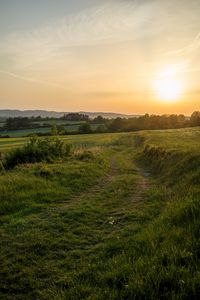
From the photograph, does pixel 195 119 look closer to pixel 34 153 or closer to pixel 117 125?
pixel 117 125

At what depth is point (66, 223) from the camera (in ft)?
35.5

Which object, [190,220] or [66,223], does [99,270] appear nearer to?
[190,220]

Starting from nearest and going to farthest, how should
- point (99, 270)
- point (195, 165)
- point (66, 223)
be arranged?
point (99, 270)
point (66, 223)
point (195, 165)

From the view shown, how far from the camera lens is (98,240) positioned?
30.0ft

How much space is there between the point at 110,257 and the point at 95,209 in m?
4.74

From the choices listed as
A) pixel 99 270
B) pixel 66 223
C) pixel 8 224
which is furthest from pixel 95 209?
pixel 99 270

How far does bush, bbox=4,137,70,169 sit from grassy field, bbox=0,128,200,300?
8.28 metres

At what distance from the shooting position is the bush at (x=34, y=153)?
2486cm

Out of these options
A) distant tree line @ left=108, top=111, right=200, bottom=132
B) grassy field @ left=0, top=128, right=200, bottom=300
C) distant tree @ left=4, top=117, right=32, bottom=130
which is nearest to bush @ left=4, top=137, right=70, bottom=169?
grassy field @ left=0, top=128, right=200, bottom=300

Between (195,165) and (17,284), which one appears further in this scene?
(195,165)

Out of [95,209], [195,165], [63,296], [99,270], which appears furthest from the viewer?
[195,165]

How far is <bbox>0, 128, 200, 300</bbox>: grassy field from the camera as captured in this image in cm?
559

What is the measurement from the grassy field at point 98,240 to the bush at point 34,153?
27.2 ft

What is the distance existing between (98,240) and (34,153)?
56.7ft
